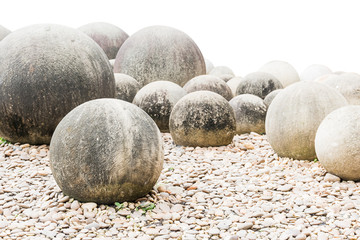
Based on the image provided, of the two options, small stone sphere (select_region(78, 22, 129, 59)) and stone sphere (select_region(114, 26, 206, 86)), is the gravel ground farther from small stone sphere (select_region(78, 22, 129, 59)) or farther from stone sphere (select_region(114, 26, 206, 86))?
small stone sphere (select_region(78, 22, 129, 59))

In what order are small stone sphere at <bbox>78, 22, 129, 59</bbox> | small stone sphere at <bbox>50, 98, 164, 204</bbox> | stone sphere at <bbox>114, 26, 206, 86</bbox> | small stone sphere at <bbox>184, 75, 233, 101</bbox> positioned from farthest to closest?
small stone sphere at <bbox>78, 22, 129, 59</bbox> → stone sphere at <bbox>114, 26, 206, 86</bbox> → small stone sphere at <bbox>184, 75, 233, 101</bbox> → small stone sphere at <bbox>50, 98, 164, 204</bbox>

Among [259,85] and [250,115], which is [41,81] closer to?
[250,115]

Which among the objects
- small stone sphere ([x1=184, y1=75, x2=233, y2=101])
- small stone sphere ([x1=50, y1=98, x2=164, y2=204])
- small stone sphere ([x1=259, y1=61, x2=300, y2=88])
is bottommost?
small stone sphere ([x1=259, y1=61, x2=300, y2=88])

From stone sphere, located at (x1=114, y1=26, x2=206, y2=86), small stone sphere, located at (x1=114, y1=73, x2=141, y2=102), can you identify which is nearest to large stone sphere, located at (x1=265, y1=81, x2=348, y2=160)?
small stone sphere, located at (x1=114, y1=73, x2=141, y2=102)

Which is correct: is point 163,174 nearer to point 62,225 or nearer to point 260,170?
point 260,170

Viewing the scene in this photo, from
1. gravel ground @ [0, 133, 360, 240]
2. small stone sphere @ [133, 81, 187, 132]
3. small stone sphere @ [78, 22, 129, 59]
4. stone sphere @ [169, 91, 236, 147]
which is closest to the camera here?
gravel ground @ [0, 133, 360, 240]

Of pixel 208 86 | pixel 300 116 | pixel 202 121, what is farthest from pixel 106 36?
pixel 300 116

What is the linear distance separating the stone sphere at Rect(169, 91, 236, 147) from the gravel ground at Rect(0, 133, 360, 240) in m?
1.11

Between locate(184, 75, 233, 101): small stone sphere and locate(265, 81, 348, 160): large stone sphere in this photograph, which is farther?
locate(184, 75, 233, 101): small stone sphere

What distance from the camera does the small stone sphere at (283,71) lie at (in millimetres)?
16688

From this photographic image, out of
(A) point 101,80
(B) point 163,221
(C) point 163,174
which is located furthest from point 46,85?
(B) point 163,221

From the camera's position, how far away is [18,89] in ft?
24.6

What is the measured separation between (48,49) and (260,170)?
4434 millimetres

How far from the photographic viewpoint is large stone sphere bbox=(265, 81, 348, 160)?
23.4ft
